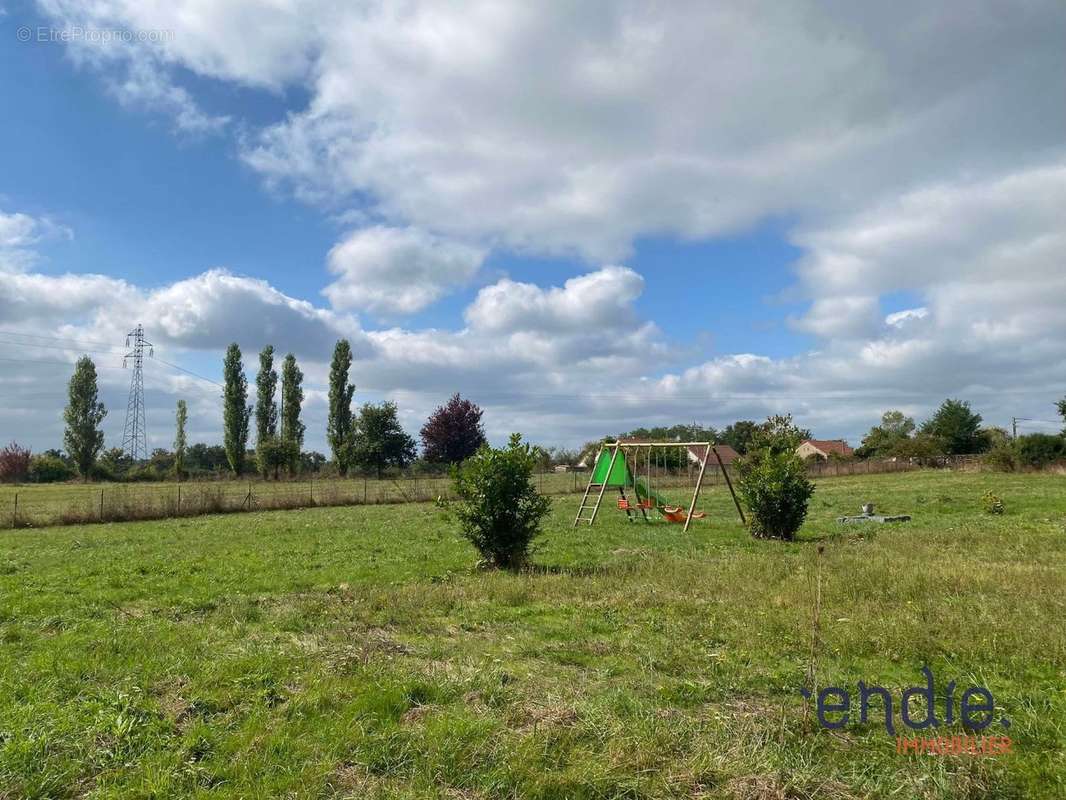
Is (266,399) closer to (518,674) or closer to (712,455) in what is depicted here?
(712,455)

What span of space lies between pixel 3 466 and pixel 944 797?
6788 cm

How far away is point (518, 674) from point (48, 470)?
6357 centimetres

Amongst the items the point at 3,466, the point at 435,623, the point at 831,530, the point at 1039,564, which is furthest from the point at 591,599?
the point at 3,466

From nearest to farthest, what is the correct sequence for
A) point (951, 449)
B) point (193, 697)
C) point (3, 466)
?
point (193, 697) < point (3, 466) < point (951, 449)

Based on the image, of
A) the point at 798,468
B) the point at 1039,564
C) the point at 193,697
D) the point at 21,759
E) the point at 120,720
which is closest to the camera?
the point at 21,759

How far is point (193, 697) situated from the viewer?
4980 mm

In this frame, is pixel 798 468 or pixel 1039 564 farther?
pixel 798 468

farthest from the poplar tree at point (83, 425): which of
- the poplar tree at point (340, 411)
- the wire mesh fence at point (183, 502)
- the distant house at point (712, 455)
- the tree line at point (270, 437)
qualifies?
the distant house at point (712, 455)

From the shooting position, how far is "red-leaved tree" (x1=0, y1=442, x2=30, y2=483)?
5384 cm

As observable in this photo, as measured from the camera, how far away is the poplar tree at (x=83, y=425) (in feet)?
189

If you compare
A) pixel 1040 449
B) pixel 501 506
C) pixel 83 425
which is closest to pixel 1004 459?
pixel 1040 449

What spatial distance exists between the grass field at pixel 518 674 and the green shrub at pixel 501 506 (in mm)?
849

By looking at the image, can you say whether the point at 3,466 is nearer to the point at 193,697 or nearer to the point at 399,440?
the point at 399,440

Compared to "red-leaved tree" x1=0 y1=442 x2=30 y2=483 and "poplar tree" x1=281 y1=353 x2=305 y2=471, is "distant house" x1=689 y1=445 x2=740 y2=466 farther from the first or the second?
"red-leaved tree" x1=0 y1=442 x2=30 y2=483
